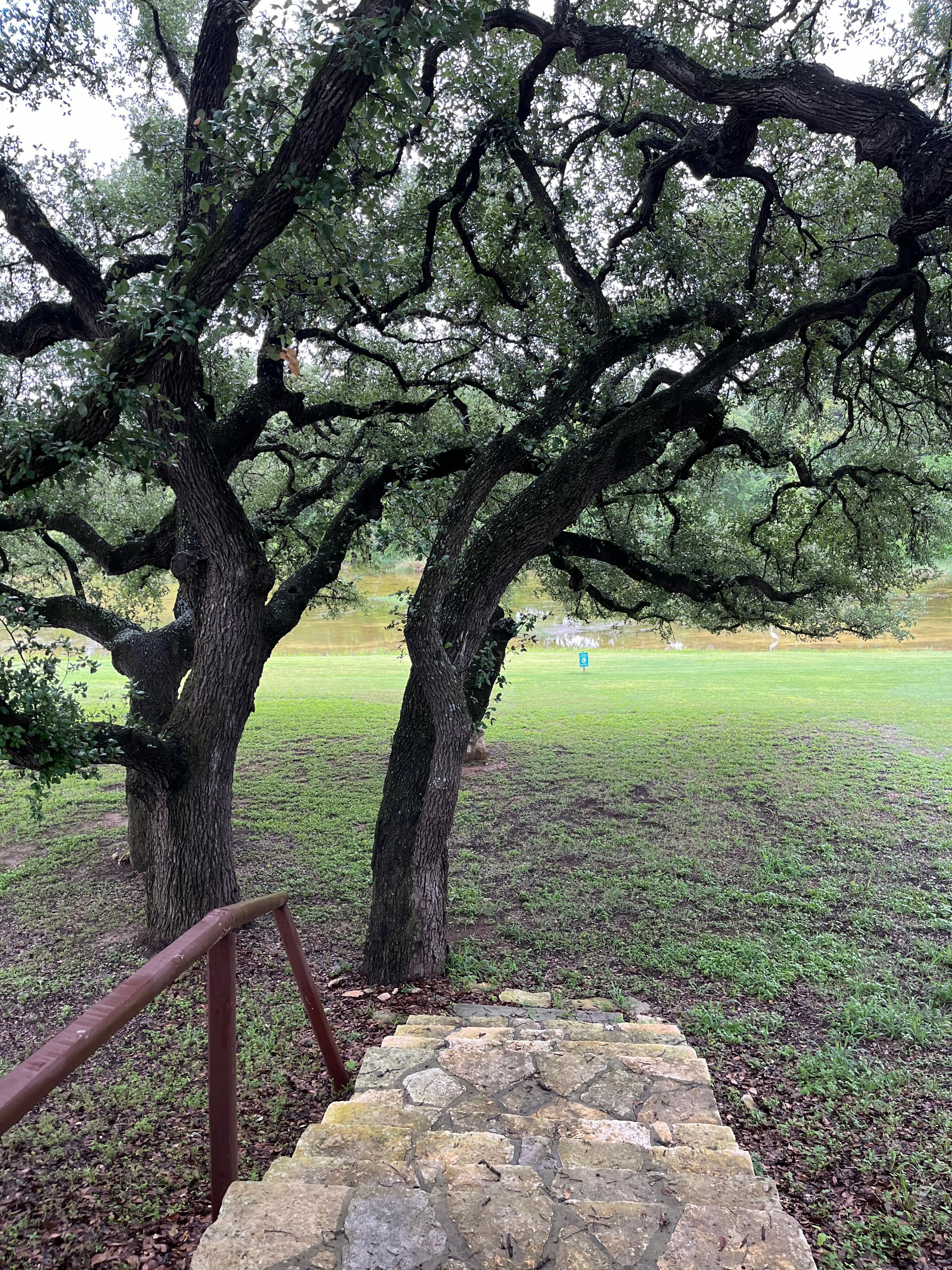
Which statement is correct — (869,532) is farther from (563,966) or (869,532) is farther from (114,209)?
(114,209)

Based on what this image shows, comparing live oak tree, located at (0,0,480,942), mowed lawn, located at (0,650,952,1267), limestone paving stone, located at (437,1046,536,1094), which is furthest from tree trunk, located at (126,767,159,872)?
limestone paving stone, located at (437,1046,536,1094)

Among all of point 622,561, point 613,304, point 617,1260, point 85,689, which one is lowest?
point 617,1260

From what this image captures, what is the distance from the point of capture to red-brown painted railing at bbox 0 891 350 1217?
132cm

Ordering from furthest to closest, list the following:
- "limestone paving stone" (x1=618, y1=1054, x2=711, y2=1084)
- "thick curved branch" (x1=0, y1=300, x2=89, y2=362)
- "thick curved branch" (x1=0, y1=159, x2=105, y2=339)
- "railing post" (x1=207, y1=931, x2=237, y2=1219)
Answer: "thick curved branch" (x1=0, y1=300, x2=89, y2=362)
"thick curved branch" (x1=0, y1=159, x2=105, y2=339)
"limestone paving stone" (x1=618, y1=1054, x2=711, y2=1084)
"railing post" (x1=207, y1=931, x2=237, y2=1219)

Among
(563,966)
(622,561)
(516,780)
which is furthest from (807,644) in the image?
(563,966)

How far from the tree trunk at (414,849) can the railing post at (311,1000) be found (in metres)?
1.50

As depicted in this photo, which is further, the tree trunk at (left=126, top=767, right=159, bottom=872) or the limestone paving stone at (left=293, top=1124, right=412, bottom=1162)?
the tree trunk at (left=126, top=767, right=159, bottom=872)

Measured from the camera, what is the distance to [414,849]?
4957 mm

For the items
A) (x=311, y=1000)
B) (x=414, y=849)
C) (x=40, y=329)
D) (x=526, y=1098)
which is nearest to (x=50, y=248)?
(x=40, y=329)

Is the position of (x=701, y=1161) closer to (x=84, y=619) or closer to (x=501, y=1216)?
(x=501, y=1216)

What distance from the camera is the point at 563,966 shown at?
5.76 m

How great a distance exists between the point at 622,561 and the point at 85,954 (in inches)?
237

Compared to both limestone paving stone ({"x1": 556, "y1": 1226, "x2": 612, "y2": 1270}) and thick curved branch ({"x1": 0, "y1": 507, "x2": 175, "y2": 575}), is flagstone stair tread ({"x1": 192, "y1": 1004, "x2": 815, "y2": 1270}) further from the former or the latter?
thick curved branch ({"x1": 0, "y1": 507, "x2": 175, "y2": 575})

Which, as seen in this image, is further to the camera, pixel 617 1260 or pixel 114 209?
pixel 114 209
